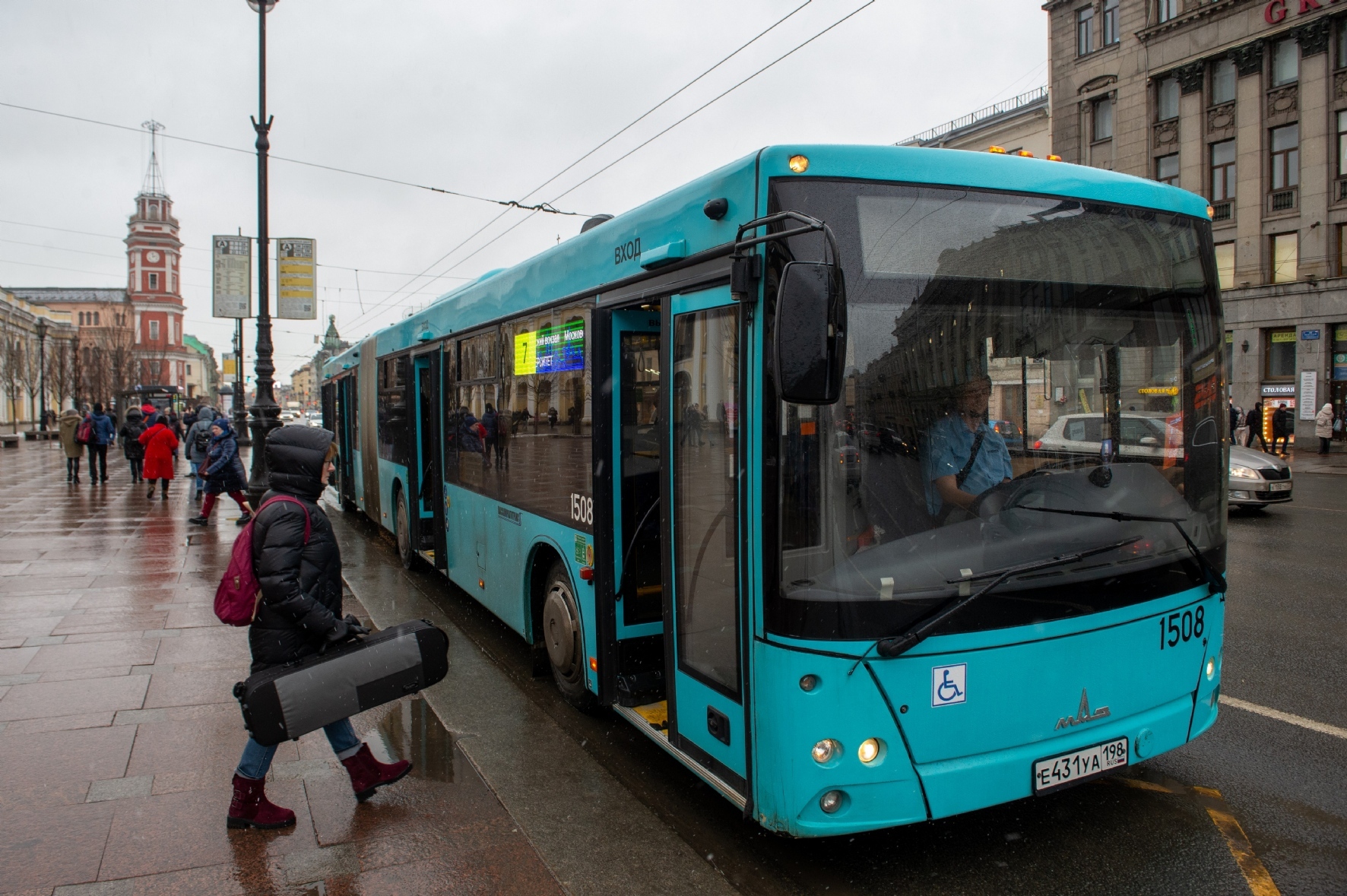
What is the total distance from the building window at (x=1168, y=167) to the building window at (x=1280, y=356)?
6.57 m

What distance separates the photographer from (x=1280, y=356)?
3047cm

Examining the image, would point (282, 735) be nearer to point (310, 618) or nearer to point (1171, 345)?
point (310, 618)

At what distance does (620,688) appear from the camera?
15.8 feet

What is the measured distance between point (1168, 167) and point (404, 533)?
32712mm

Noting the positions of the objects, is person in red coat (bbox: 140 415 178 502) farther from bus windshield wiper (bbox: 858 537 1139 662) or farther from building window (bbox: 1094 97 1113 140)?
building window (bbox: 1094 97 1113 140)

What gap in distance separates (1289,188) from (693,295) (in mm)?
33364

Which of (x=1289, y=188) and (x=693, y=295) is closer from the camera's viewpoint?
(x=693, y=295)

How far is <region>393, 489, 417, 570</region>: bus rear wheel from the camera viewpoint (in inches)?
395

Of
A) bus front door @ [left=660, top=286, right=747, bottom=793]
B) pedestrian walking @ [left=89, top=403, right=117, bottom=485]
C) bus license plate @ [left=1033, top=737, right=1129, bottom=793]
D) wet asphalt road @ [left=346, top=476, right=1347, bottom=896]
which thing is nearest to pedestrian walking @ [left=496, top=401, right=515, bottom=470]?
wet asphalt road @ [left=346, top=476, right=1347, bottom=896]

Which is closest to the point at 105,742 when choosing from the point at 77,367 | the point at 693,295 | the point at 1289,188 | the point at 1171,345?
the point at 693,295

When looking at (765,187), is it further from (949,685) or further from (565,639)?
(565,639)

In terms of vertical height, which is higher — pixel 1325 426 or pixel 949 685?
pixel 1325 426

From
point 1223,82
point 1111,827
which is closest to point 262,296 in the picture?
point 1111,827

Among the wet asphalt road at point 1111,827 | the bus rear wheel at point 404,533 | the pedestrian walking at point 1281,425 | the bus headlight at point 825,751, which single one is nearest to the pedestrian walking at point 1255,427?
the pedestrian walking at point 1281,425
